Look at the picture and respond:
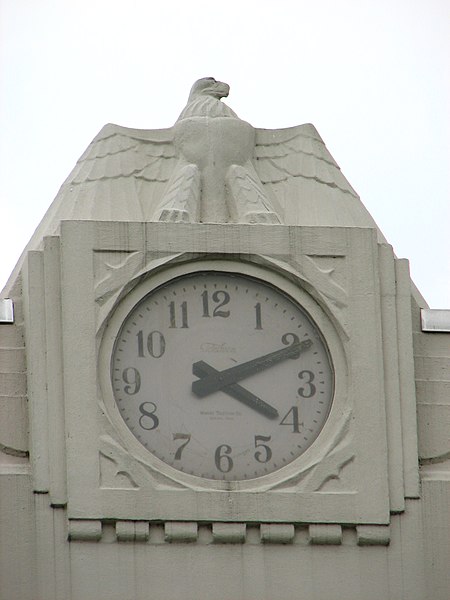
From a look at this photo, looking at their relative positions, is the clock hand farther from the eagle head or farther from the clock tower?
the eagle head

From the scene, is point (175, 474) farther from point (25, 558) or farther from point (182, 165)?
point (182, 165)

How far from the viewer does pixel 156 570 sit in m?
23.1

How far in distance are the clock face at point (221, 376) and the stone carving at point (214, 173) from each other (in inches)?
25.2

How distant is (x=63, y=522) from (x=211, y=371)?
1700 millimetres

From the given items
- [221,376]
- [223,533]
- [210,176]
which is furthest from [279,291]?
[223,533]

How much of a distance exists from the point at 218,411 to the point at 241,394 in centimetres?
23

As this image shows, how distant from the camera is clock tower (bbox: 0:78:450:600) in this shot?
76.2 feet

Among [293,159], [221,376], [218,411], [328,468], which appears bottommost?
[328,468]

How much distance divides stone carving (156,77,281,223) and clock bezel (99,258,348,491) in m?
0.47

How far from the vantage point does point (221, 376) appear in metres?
23.8

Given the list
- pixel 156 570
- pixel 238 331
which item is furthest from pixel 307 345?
pixel 156 570

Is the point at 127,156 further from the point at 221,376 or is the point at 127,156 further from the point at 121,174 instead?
the point at 221,376

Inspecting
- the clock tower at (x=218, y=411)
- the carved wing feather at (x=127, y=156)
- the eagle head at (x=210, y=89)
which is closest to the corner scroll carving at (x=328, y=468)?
the clock tower at (x=218, y=411)

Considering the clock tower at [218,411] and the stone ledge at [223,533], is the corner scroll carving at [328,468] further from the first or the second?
the stone ledge at [223,533]
